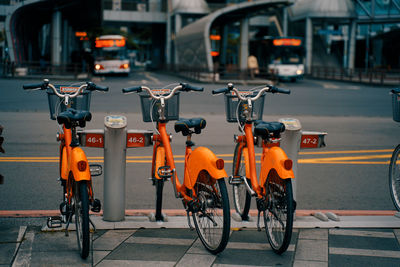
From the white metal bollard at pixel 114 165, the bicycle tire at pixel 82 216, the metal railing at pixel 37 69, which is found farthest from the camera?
the metal railing at pixel 37 69

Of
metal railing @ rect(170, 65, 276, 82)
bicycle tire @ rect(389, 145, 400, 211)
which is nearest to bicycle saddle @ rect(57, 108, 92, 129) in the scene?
bicycle tire @ rect(389, 145, 400, 211)

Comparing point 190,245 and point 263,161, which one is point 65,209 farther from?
point 263,161

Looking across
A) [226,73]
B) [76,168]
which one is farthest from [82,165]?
[226,73]

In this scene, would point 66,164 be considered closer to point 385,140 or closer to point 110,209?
point 110,209

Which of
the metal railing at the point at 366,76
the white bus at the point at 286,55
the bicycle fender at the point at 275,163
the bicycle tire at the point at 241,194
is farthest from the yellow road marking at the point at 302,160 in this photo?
the white bus at the point at 286,55

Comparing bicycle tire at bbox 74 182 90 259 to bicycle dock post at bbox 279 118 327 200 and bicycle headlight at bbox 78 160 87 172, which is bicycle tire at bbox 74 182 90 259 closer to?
bicycle headlight at bbox 78 160 87 172

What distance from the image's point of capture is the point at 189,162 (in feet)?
16.3

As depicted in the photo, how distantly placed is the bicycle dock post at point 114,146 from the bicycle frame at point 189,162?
20 centimetres

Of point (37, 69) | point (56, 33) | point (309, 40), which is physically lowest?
point (37, 69)

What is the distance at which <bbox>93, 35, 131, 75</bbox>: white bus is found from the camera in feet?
145

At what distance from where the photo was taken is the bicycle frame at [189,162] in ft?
15.1

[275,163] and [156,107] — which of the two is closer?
[275,163]

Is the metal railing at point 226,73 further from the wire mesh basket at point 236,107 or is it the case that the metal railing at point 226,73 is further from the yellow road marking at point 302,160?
the wire mesh basket at point 236,107

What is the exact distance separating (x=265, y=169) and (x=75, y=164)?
1.53 metres
